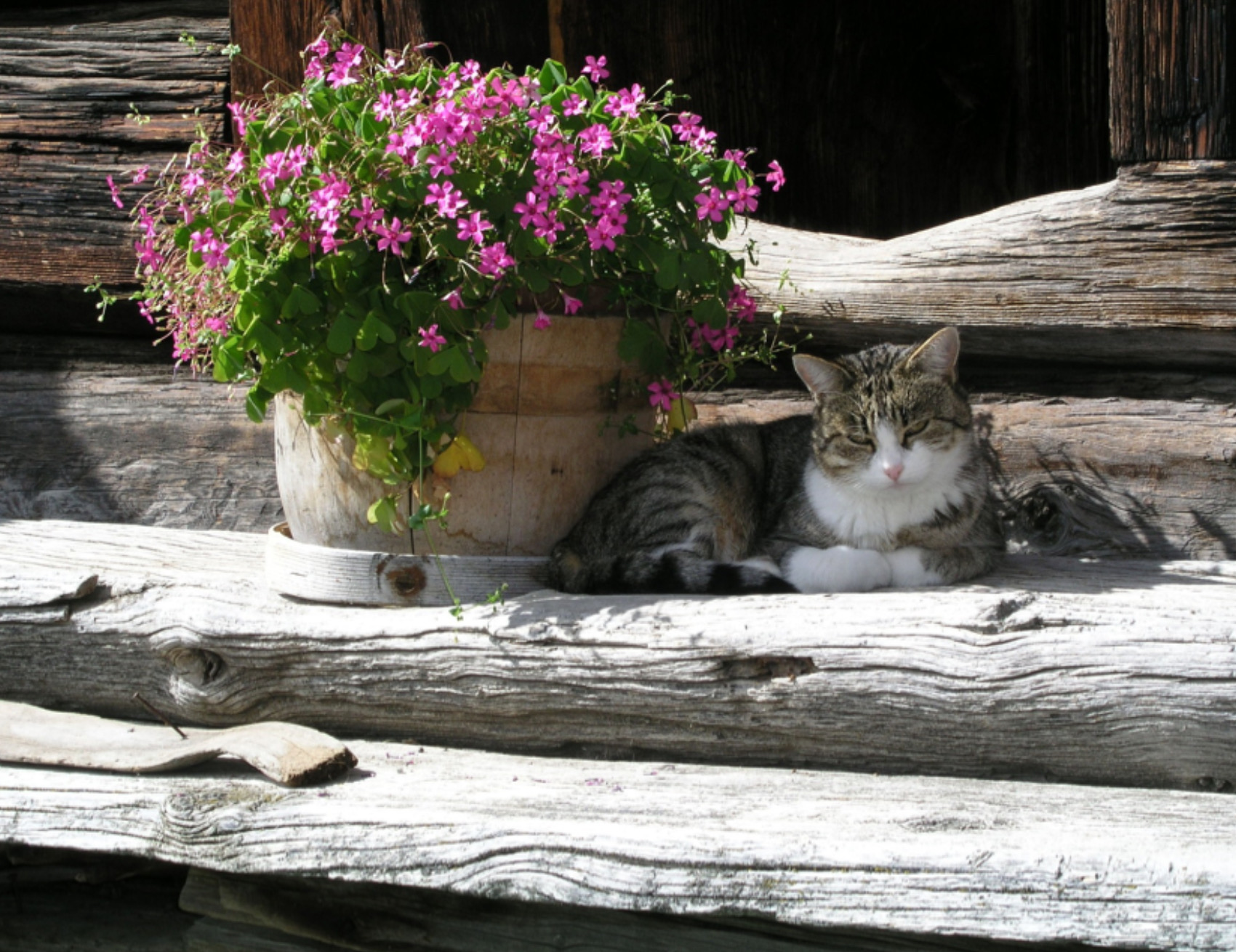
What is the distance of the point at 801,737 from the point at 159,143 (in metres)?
2.34

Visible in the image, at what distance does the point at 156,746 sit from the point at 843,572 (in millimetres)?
1393

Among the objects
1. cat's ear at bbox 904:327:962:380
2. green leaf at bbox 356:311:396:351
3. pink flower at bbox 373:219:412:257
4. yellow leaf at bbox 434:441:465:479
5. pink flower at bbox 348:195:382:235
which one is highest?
pink flower at bbox 348:195:382:235

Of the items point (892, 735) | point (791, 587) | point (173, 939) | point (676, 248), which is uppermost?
point (676, 248)

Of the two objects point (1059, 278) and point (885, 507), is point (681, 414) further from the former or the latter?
point (1059, 278)

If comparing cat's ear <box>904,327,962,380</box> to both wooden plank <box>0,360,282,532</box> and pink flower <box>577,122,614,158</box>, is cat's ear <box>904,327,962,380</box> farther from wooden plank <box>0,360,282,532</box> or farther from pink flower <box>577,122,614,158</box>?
wooden plank <box>0,360,282,532</box>

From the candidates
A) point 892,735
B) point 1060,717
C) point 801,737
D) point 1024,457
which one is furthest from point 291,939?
point 1024,457

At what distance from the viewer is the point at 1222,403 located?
8.86 feet

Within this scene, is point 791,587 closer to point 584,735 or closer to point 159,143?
point 584,735

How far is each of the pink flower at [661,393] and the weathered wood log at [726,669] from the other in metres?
0.41

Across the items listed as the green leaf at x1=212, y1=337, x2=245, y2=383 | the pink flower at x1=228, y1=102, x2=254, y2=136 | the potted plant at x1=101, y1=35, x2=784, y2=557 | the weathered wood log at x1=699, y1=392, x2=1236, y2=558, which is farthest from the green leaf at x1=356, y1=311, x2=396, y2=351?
the weathered wood log at x1=699, y1=392, x2=1236, y2=558

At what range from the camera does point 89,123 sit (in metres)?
3.23

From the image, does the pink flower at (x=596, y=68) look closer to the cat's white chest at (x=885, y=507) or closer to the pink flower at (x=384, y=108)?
the pink flower at (x=384, y=108)

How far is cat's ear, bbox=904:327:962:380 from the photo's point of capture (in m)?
2.44

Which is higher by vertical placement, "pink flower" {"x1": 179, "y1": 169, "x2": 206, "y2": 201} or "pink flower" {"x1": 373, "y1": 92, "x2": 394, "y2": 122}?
"pink flower" {"x1": 373, "y1": 92, "x2": 394, "y2": 122}
